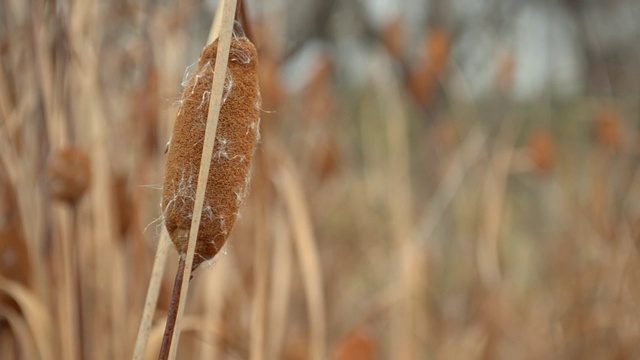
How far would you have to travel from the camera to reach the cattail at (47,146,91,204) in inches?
20.3

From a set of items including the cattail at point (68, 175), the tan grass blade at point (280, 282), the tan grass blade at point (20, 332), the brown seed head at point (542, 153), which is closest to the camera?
the cattail at point (68, 175)

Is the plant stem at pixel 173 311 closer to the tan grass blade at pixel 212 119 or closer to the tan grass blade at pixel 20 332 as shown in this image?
the tan grass blade at pixel 212 119

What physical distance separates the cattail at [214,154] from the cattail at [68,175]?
10.1 inches

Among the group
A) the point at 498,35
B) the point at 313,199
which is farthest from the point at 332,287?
→ the point at 498,35

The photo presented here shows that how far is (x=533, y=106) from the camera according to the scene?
10.3 feet

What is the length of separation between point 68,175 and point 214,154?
27 cm

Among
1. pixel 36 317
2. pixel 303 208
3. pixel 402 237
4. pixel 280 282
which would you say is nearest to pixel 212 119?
pixel 36 317

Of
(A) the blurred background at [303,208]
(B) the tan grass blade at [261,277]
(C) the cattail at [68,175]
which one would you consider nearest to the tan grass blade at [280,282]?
(A) the blurred background at [303,208]

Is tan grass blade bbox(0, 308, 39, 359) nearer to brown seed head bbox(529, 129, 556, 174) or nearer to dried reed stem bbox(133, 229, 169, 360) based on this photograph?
dried reed stem bbox(133, 229, 169, 360)

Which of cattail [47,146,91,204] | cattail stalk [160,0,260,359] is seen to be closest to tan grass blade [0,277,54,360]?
cattail [47,146,91,204]

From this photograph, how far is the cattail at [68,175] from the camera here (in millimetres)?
515

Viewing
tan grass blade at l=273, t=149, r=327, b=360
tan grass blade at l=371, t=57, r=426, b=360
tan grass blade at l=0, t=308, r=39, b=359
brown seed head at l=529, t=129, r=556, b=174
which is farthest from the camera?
brown seed head at l=529, t=129, r=556, b=174

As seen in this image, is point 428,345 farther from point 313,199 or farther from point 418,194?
point 418,194

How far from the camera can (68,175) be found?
51cm
